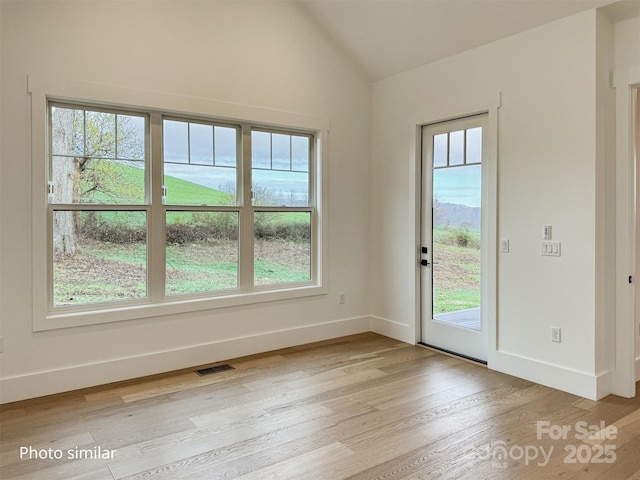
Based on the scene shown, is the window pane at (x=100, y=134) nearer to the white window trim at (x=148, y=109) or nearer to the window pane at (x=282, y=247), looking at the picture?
the white window trim at (x=148, y=109)

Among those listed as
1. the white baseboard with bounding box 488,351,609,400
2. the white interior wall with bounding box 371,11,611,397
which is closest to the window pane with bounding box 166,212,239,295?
the white interior wall with bounding box 371,11,611,397

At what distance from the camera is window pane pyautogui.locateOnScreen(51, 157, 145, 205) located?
3516 mm

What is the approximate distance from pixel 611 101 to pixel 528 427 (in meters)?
2.44

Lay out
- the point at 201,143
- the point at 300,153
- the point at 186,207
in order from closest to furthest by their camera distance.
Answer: the point at 186,207
the point at 201,143
the point at 300,153

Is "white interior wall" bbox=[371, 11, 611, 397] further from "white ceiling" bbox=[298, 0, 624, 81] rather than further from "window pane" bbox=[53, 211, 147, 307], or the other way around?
"window pane" bbox=[53, 211, 147, 307]

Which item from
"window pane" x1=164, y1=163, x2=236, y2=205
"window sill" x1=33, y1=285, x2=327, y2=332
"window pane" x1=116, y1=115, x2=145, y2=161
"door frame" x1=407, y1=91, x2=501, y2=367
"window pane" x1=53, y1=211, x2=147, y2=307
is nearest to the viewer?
"window sill" x1=33, y1=285, x2=327, y2=332

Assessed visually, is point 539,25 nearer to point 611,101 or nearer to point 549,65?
point 549,65

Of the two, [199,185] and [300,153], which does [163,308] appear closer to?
[199,185]

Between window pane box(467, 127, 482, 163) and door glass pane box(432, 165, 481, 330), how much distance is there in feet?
0.24

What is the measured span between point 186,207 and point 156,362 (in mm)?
1366

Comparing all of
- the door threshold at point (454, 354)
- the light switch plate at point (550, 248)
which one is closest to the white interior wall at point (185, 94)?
the door threshold at point (454, 354)

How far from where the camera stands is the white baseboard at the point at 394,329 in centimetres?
475

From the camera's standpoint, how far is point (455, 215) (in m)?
4.37

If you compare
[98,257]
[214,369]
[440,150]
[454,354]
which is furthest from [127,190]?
[454,354]
